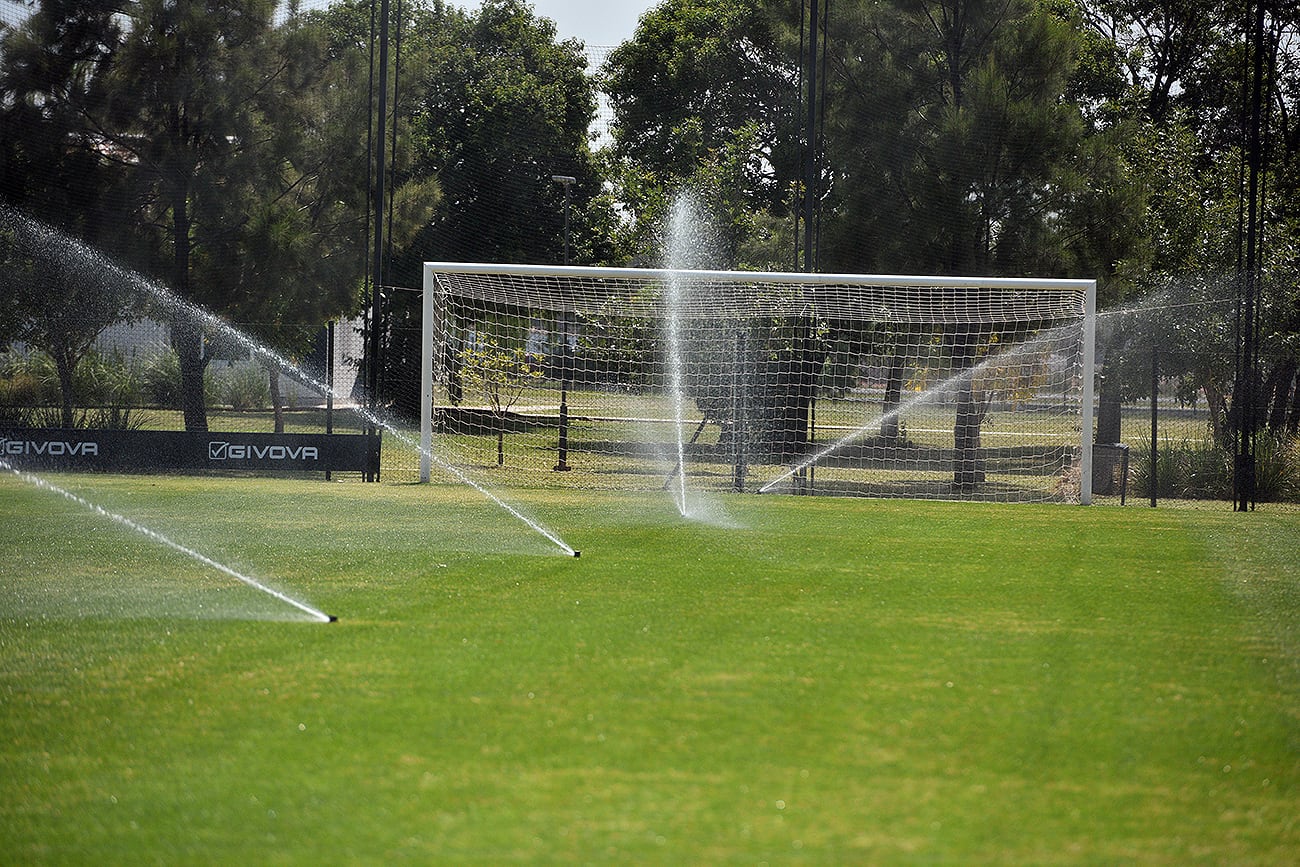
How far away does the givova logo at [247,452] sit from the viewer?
1462cm

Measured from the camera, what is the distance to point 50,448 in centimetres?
1450

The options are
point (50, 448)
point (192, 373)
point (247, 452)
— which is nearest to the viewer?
point (50, 448)

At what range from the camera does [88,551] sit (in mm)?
8070

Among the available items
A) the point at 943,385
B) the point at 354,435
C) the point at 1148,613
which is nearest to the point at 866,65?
the point at 943,385

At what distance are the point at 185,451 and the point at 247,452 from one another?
695mm

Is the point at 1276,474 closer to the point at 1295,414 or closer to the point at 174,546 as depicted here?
the point at 1295,414

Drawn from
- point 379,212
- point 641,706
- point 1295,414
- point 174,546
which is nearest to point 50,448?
point 379,212

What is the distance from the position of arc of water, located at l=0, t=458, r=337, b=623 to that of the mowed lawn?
100 millimetres

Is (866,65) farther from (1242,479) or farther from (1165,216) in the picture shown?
(1242,479)

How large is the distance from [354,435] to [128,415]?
4136 mm

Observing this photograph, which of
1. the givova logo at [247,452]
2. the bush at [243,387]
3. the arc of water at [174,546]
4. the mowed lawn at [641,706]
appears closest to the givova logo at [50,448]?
the arc of water at [174,546]

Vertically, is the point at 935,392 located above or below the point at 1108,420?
above

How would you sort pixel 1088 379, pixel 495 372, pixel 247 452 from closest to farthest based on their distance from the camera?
pixel 1088 379 < pixel 247 452 < pixel 495 372

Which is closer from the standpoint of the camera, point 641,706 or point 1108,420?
point 641,706
